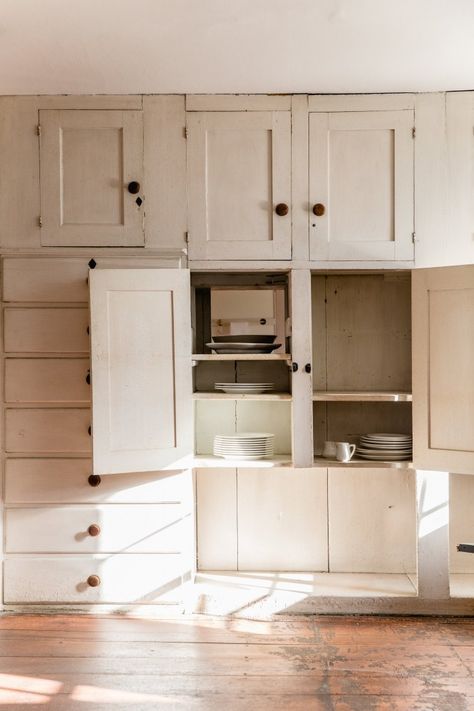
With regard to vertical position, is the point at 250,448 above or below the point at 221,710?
above

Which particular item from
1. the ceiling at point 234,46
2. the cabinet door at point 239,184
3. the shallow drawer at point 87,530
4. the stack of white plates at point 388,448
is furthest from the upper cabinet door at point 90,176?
the stack of white plates at point 388,448

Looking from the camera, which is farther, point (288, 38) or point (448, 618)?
point (448, 618)

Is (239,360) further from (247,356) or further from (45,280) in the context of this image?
(45,280)

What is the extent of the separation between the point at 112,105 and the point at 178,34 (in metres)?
0.67

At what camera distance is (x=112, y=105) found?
3053mm

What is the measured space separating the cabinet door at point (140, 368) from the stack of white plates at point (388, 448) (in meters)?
0.85

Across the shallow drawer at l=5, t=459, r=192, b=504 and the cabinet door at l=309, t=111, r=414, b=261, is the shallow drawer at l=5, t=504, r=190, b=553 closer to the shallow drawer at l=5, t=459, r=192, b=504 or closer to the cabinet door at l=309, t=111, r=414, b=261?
the shallow drawer at l=5, t=459, r=192, b=504

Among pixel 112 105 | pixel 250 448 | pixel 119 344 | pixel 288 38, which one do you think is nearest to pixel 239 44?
pixel 288 38

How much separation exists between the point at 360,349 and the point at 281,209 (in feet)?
2.80

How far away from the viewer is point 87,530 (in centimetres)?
307

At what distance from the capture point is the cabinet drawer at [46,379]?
307 centimetres

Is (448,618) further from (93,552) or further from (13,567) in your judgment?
(13,567)

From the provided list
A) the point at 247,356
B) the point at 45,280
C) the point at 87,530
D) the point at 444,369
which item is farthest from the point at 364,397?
the point at 45,280

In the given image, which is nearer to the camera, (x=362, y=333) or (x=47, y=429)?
(x=47, y=429)
